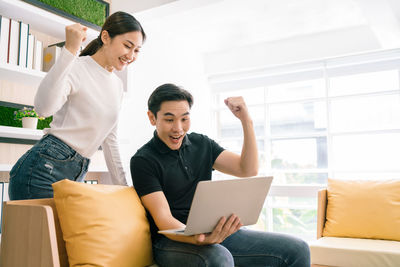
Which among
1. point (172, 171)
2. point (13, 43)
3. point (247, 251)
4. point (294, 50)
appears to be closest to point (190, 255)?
point (247, 251)

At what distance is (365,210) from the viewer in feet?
9.59

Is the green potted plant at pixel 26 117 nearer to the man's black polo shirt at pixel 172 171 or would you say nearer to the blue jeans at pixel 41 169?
the blue jeans at pixel 41 169

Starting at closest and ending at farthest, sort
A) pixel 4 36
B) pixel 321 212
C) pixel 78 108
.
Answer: pixel 78 108 < pixel 4 36 < pixel 321 212

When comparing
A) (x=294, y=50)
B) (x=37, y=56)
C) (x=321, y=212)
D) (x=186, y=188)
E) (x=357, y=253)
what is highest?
(x=294, y=50)

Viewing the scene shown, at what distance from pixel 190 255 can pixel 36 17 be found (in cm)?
197

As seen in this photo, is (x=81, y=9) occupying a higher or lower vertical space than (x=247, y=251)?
higher

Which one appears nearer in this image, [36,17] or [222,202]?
[222,202]

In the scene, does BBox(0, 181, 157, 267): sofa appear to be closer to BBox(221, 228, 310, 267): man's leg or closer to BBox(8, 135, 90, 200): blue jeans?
BBox(8, 135, 90, 200): blue jeans

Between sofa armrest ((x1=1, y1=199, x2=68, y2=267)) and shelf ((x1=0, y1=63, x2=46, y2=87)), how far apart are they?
3.79ft

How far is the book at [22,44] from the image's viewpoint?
7.65 feet

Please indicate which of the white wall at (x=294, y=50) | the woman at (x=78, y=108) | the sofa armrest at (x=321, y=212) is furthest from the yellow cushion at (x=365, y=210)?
the white wall at (x=294, y=50)

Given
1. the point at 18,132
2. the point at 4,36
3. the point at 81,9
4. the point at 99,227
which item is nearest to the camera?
the point at 99,227

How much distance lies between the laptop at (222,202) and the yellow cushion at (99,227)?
250mm

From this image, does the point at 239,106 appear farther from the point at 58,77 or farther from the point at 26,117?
the point at 26,117
